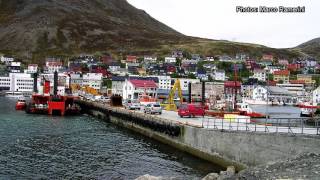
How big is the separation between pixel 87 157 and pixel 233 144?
41.6ft

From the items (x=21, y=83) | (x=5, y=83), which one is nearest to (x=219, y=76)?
(x=21, y=83)

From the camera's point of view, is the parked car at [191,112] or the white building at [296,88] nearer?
the parked car at [191,112]

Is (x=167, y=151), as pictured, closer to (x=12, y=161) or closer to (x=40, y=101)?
(x=12, y=161)

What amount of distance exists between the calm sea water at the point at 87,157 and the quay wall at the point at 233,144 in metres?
0.95

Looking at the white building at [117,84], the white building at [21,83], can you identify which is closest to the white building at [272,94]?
the white building at [117,84]

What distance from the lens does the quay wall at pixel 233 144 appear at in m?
27.6

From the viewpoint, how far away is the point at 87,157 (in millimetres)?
38594

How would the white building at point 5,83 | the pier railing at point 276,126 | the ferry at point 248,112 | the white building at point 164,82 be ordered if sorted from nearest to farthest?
the pier railing at point 276,126
the ferry at point 248,112
the white building at point 164,82
the white building at point 5,83

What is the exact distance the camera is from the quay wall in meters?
27.6

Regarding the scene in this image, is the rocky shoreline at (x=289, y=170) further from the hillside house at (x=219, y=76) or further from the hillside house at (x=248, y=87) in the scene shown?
the hillside house at (x=219, y=76)

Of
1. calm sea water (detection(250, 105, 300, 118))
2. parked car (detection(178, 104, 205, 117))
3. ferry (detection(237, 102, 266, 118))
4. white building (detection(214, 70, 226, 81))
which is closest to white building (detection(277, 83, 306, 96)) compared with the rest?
white building (detection(214, 70, 226, 81))

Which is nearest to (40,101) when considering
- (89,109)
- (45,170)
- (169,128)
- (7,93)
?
(89,109)

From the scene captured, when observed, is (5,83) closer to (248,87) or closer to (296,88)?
(248,87)

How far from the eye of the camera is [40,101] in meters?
93.2
